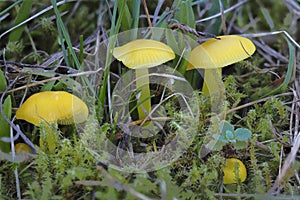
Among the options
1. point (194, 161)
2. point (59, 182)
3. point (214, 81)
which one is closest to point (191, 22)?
point (214, 81)

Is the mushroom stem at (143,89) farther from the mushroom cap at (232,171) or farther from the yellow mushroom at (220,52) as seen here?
the mushroom cap at (232,171)

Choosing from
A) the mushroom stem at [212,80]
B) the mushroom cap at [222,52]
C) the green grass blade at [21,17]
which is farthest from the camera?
the green grass blade at [21,17]

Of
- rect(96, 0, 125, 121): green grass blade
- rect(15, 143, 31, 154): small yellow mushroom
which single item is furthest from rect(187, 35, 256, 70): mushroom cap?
rect(15, 143, 31, 154): small yellow mushroom

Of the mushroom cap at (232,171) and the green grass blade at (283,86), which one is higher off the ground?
the green grass blade at (283,86)

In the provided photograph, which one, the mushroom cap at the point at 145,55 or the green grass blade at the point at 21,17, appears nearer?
the mushroom cap at the point at 145,55

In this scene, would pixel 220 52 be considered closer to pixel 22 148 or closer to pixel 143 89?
pixel 143 89

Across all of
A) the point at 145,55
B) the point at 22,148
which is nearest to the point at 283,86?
the point at 145,55

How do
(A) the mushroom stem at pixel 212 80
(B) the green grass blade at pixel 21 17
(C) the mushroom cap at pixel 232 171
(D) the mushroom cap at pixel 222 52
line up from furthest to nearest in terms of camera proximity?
(B) the green grass blade at pixel 21 17, (A) the mushroom stem at pixel 212 80, (D) the mushroom cap at pixel 222 52, (C) the mushroom cap at pixel 232 171

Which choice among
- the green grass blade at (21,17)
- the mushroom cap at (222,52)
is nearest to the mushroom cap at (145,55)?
the mushroom cap at (222,52)
